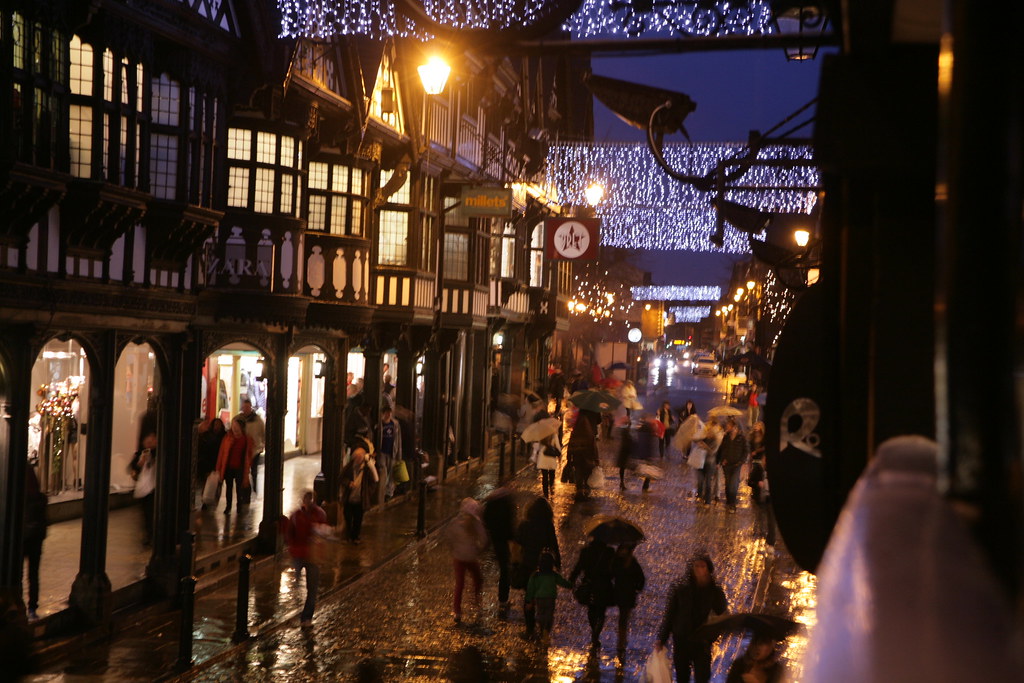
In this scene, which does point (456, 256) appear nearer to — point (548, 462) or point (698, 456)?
point (548, 462)

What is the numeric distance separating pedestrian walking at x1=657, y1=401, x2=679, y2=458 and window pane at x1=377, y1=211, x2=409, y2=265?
1377cm

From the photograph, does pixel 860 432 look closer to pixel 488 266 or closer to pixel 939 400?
pixel 939 400

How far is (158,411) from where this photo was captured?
643 inches

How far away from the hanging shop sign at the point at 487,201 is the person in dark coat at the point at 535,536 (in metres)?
12.6

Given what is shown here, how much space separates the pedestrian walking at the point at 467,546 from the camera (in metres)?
14.9

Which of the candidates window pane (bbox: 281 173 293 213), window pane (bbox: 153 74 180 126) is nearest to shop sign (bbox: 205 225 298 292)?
window pane (bbox: 281 173 293 213)

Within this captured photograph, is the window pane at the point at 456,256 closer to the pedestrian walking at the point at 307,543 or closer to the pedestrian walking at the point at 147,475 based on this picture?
the pedestrian walking at the point at 147,475

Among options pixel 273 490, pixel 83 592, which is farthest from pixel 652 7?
pixel 273 490

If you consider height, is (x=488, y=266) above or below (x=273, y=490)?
above

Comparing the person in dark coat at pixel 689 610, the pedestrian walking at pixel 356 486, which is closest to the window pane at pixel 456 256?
the pedestrian walking at pixel 356 486

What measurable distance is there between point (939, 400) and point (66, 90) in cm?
1382

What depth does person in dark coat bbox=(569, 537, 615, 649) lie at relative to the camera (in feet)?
44.3

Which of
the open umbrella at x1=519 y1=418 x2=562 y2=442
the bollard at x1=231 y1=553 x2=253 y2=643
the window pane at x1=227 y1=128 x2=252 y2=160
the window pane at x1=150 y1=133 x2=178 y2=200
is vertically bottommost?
the bollard at x1=231 y1=553 x2=253 y2=643

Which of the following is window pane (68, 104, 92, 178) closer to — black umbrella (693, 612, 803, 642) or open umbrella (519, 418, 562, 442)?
black umbrella (693, 612, 803, 642)
